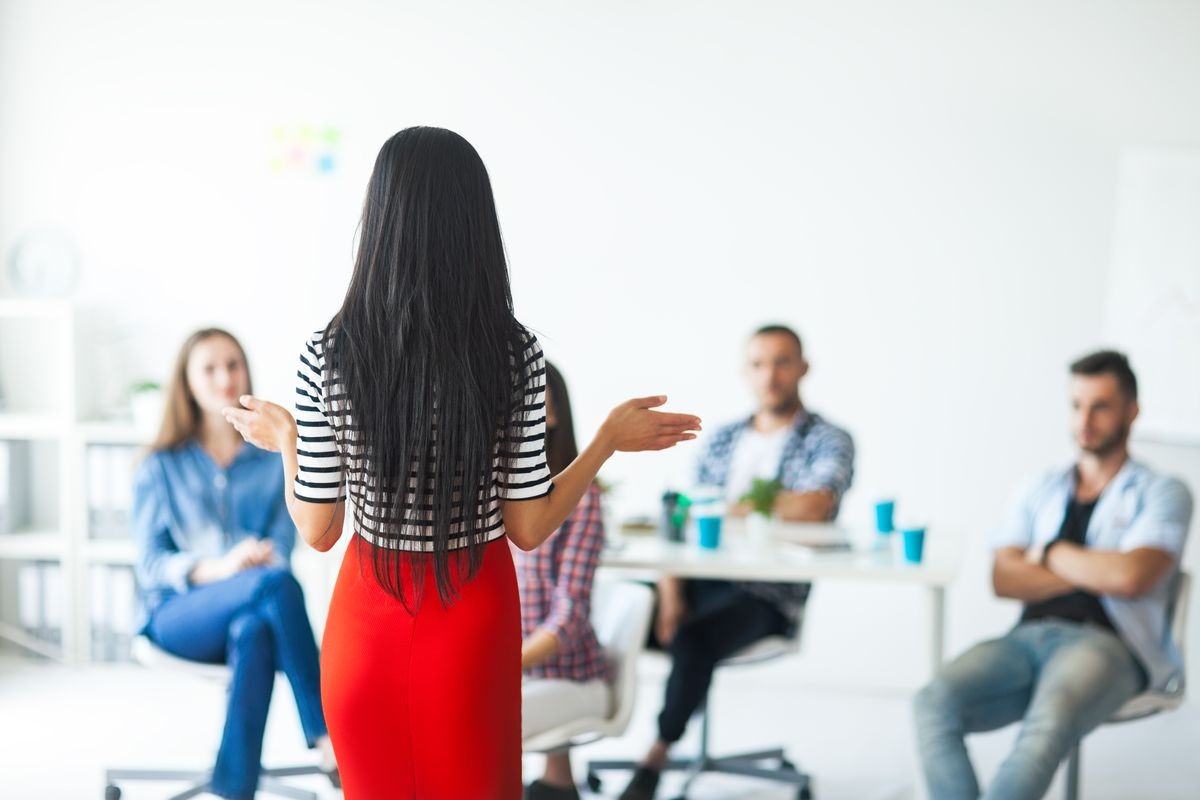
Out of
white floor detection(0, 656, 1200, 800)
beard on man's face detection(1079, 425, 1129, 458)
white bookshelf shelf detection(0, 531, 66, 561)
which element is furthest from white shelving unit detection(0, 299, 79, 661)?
beard on man's face detection(1079, 425, 1129, 458)

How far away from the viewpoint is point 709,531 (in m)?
3.07

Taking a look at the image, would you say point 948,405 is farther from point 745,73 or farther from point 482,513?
point 482,513

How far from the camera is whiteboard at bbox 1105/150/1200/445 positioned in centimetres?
400

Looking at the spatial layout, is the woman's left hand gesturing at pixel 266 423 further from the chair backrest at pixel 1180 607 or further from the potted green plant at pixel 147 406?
the potted green plant at pixel 147 406

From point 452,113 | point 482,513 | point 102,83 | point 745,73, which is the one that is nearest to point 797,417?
point 745,73

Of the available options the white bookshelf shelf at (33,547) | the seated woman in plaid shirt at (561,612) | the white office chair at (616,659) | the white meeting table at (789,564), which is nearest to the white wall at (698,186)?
the white bookshelf shelf at (33,547)

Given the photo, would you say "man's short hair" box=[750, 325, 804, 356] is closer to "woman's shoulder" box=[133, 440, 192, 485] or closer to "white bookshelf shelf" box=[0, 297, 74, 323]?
"woman's shoulder" box=[133, 440, 192, 485]

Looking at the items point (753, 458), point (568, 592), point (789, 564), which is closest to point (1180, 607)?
point (789, 564)

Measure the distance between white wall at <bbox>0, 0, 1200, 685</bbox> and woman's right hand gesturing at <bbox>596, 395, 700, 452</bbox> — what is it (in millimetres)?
2613

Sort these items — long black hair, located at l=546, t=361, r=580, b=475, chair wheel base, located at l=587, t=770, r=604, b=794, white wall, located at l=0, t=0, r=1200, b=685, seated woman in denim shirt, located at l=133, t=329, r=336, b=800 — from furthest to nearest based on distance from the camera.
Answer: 1. white wall, located at l=0, t=0, r=1200, b=685
2. chair wheel base, located at l=587, t=770, r=604, b=794
3. seated woman in denim shirt, located at l=133, t=329, r=336, b=800
4. long black hair, located at l=546, t=361, r=580, b=475

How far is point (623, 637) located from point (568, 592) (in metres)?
0.17

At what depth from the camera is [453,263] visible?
164 centimetres

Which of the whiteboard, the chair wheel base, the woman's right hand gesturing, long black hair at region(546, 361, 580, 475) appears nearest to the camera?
the woman's right hand gesturing

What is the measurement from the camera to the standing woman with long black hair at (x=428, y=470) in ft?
5.34
